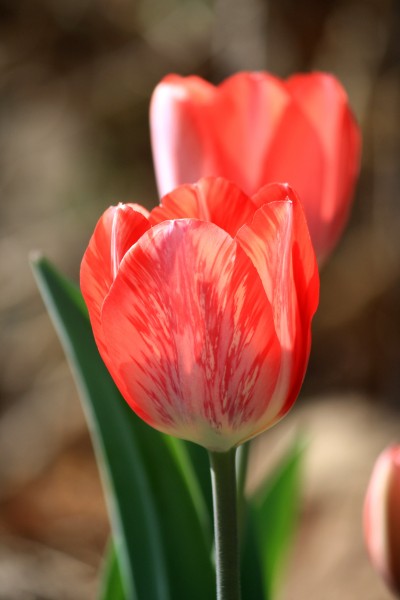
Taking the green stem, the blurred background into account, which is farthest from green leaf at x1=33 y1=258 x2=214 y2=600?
the blurred background

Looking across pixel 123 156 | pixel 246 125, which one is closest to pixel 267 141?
pixel 246 125

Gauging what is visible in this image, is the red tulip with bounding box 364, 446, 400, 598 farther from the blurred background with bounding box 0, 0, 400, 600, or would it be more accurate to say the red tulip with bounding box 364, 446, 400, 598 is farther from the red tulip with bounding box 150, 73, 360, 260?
the blurred background with bounding box 0, 0, 400, 600

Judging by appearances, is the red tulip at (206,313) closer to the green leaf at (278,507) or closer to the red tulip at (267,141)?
the red tulip at (267,141)

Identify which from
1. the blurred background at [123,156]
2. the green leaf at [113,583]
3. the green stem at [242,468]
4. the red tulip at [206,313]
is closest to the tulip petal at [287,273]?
the red tulip at [206,313]

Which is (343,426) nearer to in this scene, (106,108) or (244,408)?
(106,108)

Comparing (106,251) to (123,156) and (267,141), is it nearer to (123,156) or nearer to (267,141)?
(267,141)
